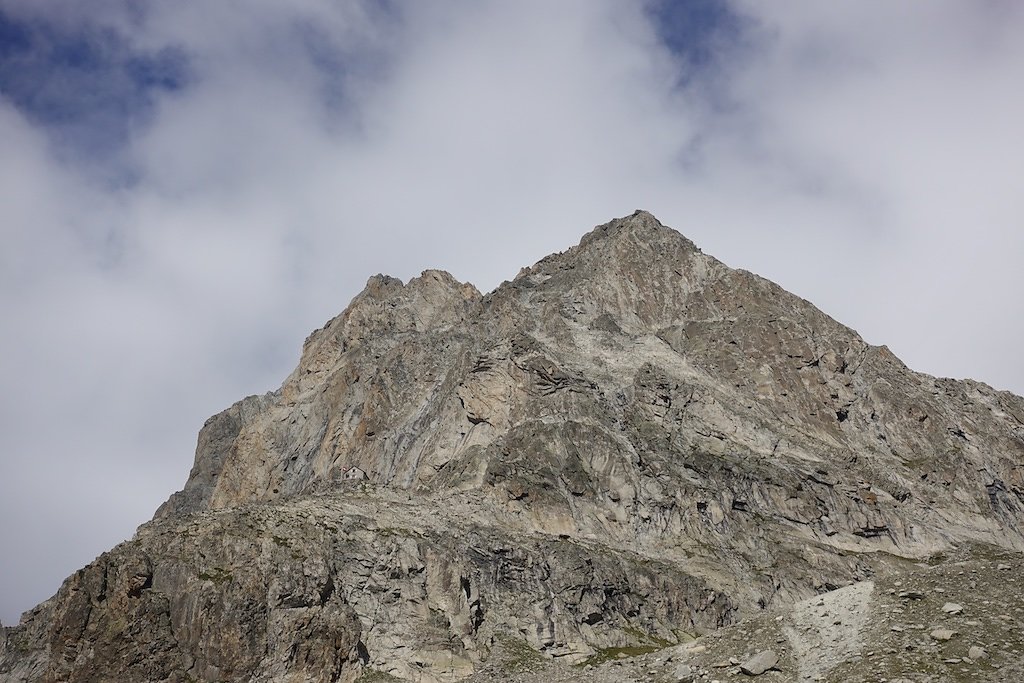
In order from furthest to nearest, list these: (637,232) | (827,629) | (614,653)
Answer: (637,232), (614,653), (827,629)

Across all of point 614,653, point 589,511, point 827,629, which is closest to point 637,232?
point 589,511

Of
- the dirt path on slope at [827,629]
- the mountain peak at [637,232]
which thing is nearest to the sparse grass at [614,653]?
the dirt path on slope at [827,629]

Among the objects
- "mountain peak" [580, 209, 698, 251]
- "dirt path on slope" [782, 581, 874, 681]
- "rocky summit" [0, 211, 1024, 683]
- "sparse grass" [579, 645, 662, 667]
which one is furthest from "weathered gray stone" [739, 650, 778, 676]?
"mountain peak" [580, 209, 698, 251]

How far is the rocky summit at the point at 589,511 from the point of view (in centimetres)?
6112

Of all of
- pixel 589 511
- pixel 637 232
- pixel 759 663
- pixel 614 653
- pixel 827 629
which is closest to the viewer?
pixel 759 663

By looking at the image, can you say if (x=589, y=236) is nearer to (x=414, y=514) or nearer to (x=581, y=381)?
(x=581, y=381)

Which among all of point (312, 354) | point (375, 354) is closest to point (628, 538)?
point (375, 354)

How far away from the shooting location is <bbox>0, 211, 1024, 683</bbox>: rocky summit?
201 feet

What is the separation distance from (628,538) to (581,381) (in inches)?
1160

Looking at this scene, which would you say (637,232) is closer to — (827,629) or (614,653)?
(614,653)

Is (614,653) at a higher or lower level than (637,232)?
lower

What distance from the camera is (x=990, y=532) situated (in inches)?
4321

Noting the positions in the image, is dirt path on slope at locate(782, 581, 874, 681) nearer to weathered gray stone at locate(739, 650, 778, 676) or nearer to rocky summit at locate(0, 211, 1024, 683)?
rocky summit at locate(0, 211, 1024, 683)

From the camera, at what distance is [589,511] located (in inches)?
4080
